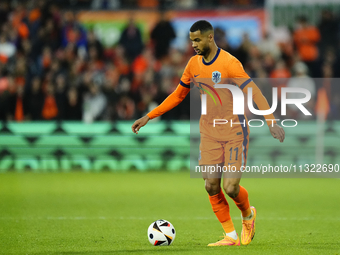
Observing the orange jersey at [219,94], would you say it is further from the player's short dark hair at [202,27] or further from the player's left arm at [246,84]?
the player's short dark hair at [202,27]

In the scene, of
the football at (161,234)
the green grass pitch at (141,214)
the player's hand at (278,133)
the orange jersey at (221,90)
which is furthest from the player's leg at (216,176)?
the player's hand at (278,133)

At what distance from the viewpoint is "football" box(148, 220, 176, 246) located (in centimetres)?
647

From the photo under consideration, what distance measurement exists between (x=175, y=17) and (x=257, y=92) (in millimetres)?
11102

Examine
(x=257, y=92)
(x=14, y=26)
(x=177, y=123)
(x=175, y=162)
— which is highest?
(x=14, y=26)

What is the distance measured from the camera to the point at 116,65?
15.6m

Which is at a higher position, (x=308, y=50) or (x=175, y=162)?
(x=308, y=50)

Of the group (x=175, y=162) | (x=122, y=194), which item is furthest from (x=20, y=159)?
(x=122, y=194)

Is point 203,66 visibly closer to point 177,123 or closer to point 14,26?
point 177,123

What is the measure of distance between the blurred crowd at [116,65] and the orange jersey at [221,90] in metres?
8.05

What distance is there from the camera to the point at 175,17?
16.9 metres

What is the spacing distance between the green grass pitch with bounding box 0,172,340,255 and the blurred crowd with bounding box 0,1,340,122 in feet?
5.95

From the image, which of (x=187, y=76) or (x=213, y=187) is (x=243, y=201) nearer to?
(x=213, y=187)

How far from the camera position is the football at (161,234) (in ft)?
21.2

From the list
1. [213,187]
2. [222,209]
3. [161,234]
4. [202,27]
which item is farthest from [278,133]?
[161,234]
